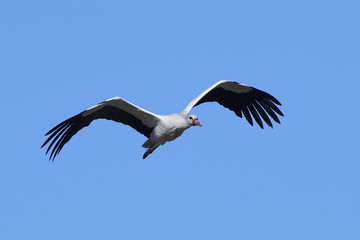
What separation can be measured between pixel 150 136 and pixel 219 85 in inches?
82.5

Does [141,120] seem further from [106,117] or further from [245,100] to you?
[245,100]

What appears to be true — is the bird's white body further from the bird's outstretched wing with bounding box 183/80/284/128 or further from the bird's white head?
the bird's outstretched wing with bounding box 183/80/284/128

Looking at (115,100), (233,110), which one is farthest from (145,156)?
(233,110)

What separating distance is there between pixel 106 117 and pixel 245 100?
11.6 ft

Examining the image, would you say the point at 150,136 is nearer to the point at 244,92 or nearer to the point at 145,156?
the point at 145,156

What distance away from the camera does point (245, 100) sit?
14812 millimetres

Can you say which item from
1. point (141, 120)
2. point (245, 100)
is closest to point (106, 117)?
point (141, 120)

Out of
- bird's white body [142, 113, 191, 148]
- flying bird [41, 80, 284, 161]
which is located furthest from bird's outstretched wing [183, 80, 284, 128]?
bird's white body [142, 113, 191, 148]

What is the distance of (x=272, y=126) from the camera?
14625 mm

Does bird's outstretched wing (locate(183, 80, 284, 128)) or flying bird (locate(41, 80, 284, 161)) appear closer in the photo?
flying bird (locate(41, 80, 284, 161))

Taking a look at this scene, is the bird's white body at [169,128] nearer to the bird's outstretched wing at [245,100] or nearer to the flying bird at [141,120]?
the flying bird at [141,120]

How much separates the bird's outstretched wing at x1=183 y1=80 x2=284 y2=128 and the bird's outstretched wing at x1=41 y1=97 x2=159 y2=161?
66.5 inches

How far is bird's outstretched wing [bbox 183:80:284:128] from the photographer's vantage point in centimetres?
1450

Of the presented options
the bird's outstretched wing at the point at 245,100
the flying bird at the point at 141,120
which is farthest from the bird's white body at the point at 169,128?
the bird's outstretched wing at the point at 245,100
